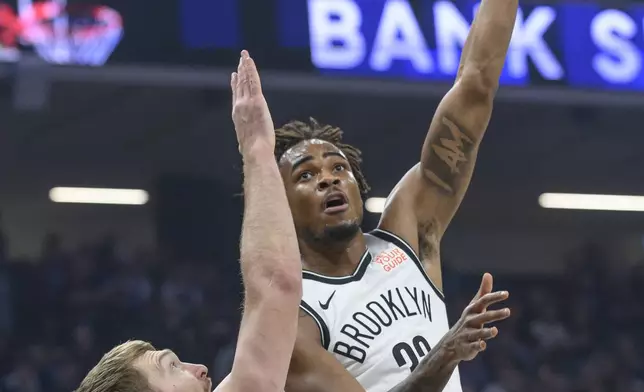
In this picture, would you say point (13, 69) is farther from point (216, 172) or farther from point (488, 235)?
point (488, 235)

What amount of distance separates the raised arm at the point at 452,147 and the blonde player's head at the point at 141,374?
4.57ft

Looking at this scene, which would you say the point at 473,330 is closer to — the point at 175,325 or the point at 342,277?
the point at 342,277

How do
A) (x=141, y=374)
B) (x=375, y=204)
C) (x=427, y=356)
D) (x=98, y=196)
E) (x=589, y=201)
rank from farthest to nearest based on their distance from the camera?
(x=589, y=201) < (x=375, y=204) < (x=98, y=196) < (x=427, y=356) < (x=141, y=374)

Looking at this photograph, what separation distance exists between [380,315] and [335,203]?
0.40 meters

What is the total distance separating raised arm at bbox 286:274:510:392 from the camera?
2912 mm

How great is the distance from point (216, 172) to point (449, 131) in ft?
22.7

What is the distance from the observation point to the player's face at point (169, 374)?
2.47 metres

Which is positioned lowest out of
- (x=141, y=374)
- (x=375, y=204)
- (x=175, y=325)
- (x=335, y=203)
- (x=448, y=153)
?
(x=175, y=325)

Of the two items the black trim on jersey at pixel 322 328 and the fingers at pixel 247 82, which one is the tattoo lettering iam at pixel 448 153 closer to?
the black trim on jersey at pixel 322 328

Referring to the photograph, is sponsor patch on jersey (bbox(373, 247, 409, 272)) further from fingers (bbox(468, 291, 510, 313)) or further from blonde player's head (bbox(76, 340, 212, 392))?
blonde player's head (bbox(76, 340, 212, 392))

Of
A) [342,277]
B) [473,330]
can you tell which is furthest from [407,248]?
[473,330]

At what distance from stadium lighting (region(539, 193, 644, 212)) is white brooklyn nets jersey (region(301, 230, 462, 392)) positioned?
8.05 meters

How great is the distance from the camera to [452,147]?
3797mm

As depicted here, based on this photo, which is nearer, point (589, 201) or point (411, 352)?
point (411, 352)
